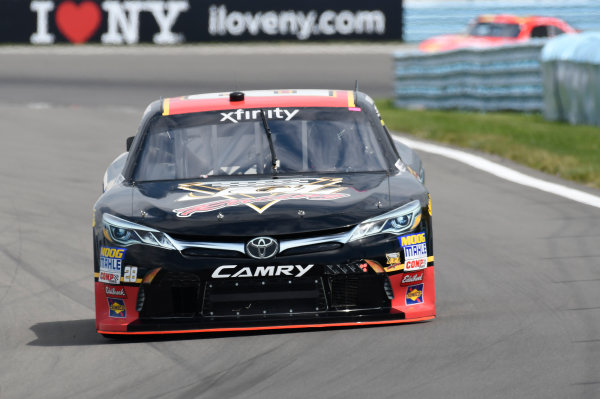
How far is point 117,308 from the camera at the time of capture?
22.0ft

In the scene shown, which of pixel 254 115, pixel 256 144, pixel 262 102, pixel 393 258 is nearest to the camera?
pixel 393 258

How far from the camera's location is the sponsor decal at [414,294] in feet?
21.9

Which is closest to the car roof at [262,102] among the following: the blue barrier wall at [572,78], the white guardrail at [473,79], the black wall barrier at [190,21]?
the blue barrier wall at [572,78]

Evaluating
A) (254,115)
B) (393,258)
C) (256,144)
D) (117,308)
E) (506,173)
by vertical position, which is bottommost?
(506,173)

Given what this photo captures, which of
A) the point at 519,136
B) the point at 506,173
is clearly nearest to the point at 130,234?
the point at 506,173

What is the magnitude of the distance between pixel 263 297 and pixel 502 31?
21616 mm

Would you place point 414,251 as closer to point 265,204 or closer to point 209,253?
point 265,204

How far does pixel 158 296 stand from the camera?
21.6 feet

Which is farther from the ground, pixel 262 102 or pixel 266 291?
pixel 262 102

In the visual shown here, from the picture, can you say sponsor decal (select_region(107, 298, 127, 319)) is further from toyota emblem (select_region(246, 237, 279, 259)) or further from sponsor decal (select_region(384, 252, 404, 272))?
sponsor decal (select_region(384, 252, 404, 272))

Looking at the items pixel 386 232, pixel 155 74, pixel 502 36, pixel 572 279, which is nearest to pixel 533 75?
pixel 502 36

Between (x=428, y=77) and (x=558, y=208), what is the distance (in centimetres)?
1110

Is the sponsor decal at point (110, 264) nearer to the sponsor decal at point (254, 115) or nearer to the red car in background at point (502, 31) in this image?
the sponsor decal at point (254, 115)

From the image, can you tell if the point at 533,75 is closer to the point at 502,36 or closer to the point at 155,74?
the point at 502,36
